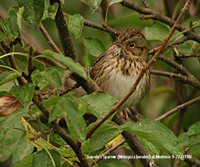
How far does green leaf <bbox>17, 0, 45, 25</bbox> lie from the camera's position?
1.74 meters

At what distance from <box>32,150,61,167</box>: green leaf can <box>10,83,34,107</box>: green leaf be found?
0.91ft

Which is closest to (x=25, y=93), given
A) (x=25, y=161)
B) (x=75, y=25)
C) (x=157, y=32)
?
(x=25, y=161)

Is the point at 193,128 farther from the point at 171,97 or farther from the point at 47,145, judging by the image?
the point at 171,97

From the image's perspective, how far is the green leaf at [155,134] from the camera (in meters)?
1.83

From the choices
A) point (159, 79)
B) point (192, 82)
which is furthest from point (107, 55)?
point (159, 79)

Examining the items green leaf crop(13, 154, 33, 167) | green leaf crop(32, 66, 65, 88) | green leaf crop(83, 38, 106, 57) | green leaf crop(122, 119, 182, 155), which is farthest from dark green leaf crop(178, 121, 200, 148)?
green leaf crop(32, 66, 65, 88)

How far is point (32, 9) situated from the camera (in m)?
1.74

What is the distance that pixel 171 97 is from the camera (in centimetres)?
425

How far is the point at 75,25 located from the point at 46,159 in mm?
528

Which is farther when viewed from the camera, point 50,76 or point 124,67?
point 124,67

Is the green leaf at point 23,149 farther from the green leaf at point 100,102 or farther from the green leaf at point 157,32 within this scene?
the green leaf at point 157,32

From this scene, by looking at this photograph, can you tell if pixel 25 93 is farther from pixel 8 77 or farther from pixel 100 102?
pixel 100 102

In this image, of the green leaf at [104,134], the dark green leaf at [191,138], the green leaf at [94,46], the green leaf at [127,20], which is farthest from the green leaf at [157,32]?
the green leaf at [104,134]

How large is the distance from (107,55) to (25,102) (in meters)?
1.76
